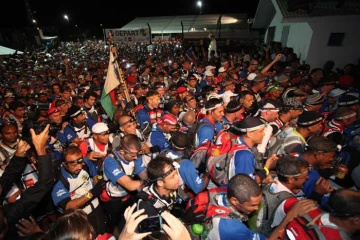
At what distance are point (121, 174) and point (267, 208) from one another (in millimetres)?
2363

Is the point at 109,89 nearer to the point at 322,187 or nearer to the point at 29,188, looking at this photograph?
the point at 29,188

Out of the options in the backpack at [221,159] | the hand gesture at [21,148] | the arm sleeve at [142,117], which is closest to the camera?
the hand gesture at [21,148]

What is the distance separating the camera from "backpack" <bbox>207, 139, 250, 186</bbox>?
341cm

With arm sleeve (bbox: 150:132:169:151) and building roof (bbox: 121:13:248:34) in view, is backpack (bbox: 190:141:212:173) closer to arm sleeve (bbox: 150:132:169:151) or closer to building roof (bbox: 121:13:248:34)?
arm sleeve (bbox: 150:132:169:151)

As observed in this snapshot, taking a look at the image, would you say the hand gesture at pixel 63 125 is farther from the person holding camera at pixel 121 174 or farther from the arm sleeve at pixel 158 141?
the person holding camera at pixel 121 174

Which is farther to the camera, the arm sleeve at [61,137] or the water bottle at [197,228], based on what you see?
the arm sleeve at [61,137]

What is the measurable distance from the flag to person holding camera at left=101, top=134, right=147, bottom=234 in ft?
11.5

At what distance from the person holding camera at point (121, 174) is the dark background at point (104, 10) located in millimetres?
54227

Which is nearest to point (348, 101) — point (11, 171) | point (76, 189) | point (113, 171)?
point (113, 171)

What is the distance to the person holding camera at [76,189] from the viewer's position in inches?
138

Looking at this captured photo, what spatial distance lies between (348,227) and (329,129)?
10.1 feet

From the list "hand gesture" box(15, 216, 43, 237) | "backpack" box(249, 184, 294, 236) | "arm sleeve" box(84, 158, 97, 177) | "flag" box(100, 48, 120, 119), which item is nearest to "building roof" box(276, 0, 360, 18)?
"flag" box(100, 48, 120, 119)

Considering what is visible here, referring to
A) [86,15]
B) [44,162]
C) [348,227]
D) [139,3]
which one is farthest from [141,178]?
[86,15]

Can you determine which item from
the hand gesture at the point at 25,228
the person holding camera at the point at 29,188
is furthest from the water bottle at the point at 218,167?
the hand gesture at the point at 25,228
